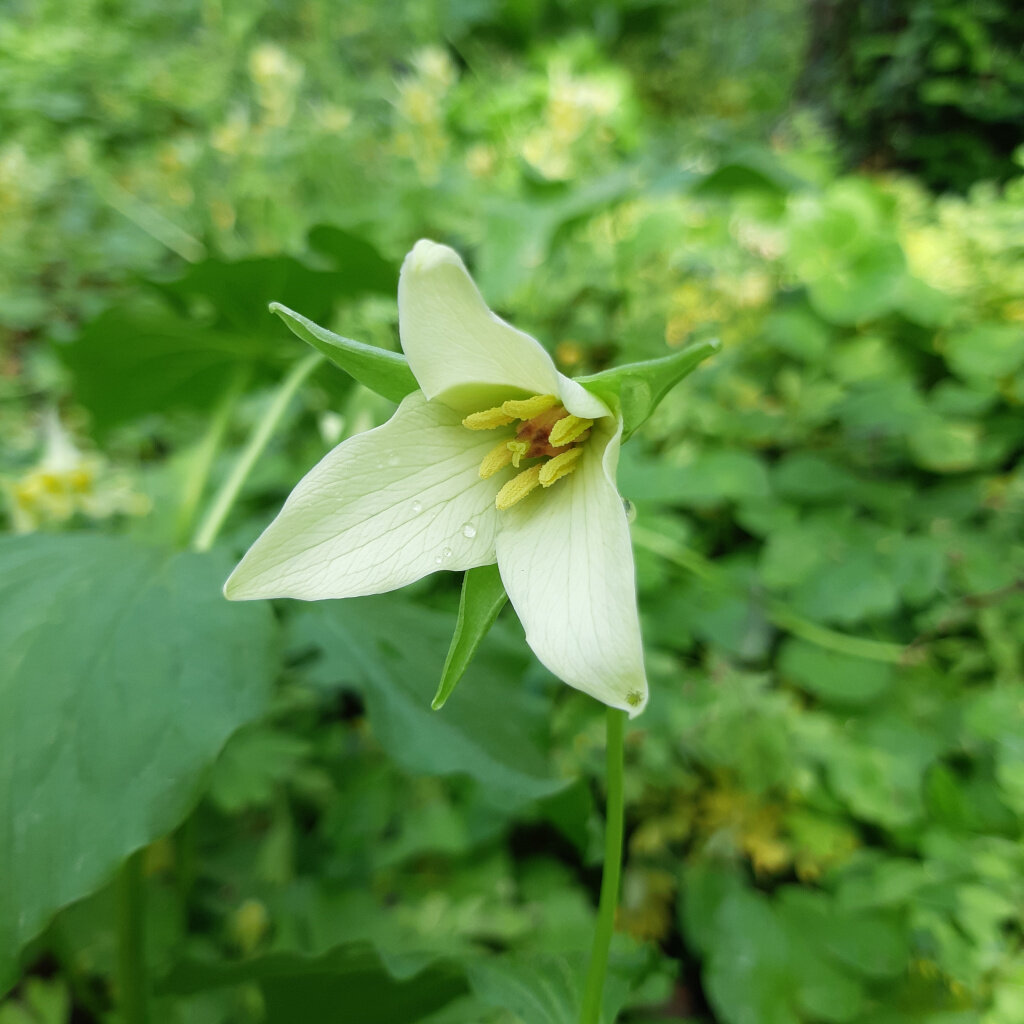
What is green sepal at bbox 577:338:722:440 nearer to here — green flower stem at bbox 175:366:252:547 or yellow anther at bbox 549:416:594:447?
yellow anther at bbox 549:416:594:447

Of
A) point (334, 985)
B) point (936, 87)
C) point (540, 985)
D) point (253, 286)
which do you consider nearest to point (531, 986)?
point (540, 985)

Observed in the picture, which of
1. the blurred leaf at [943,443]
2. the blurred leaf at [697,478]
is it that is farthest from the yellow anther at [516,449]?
the blurred leaf at [943,443]

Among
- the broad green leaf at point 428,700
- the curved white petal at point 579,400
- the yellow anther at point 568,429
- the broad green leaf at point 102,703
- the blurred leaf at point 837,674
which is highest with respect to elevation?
the curved white petal at point 579,400

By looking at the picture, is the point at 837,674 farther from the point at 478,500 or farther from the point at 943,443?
the point at 478,500

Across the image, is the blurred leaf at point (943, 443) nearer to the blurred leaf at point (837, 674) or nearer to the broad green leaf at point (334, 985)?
the blurred leaf at point (837, 674)

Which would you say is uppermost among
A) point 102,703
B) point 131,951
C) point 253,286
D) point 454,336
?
point 454,336

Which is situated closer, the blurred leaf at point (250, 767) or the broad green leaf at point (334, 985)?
the broad green leaf at point (334, 985)
